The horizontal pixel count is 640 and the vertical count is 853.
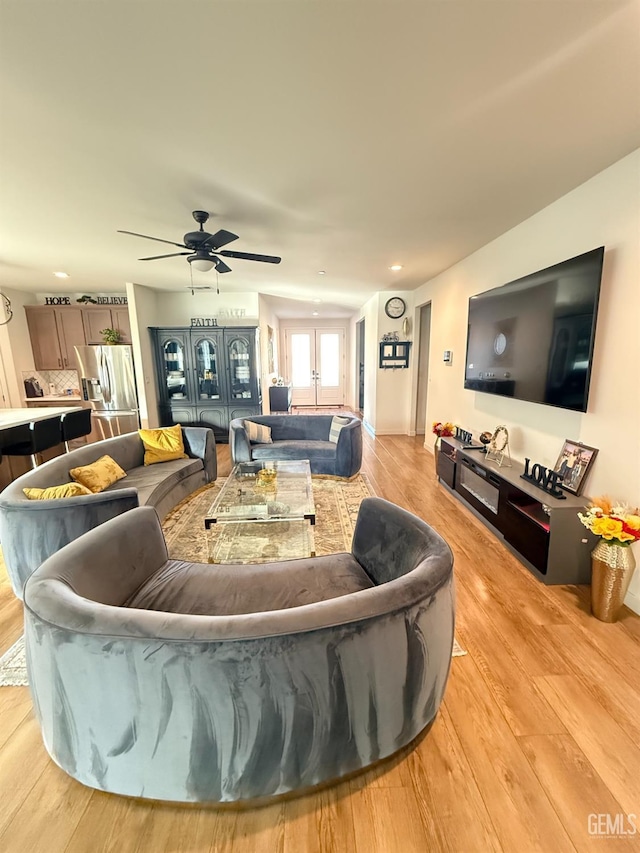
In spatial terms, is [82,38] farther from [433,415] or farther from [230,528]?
[433,415]

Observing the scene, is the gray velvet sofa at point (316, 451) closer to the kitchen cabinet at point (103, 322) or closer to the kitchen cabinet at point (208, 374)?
the kitchen cabinet at point (208, 374)

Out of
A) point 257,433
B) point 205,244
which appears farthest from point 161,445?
point 205,244

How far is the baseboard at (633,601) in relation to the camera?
201 centimetres

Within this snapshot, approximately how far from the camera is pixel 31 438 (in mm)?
3691

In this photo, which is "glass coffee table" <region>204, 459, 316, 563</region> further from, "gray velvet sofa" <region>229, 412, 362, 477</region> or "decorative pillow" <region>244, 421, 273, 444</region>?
"decorative pillow" <region>244, 421, 273, 444</region>

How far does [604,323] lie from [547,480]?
1.07 meters

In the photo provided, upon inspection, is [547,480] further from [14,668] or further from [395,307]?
[395,307]

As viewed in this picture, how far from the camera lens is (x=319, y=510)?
11.0 ft

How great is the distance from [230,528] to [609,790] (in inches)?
90.7

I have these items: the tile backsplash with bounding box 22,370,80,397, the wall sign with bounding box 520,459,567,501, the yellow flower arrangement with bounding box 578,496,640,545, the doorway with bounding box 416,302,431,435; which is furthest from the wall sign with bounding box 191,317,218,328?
the yellow flower arrangement with bounding box 578,496,640,545

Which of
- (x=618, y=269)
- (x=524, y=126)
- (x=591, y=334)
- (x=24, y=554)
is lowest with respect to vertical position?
(x=24, y=554)

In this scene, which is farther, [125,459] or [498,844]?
[125,459]

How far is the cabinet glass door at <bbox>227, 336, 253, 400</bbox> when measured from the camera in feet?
19.8

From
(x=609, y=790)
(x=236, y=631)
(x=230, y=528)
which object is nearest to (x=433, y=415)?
(x=230, y=528)
